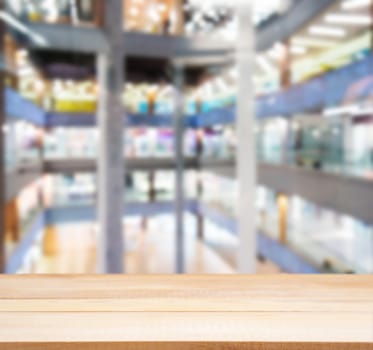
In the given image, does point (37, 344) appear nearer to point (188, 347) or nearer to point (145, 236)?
point (188, 347)

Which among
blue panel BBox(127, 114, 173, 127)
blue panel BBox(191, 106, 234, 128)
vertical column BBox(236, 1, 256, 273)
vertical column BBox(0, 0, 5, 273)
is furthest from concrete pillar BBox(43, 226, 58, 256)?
vertical column BBox(236, 1, 256, 273)

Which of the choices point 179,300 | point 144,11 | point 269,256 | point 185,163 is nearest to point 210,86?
point 185,163

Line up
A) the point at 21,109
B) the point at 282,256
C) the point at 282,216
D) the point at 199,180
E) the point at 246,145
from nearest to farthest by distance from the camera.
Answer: the point at 246,145
the point at 282,256
the point at 21,109
the point at 282,216
the point at 199,180

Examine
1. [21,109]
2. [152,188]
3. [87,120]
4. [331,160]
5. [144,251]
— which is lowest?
[144,251]

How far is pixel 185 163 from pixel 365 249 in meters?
9.02

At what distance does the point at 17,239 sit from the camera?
33.5 feet

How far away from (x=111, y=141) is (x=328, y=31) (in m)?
5.54

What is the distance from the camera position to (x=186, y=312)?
Result: 88 centimetres

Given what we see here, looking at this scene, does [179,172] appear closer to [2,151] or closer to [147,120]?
[147,120]

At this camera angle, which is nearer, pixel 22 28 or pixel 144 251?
pixel 22 28

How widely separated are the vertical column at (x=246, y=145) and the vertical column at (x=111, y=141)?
2.41 m

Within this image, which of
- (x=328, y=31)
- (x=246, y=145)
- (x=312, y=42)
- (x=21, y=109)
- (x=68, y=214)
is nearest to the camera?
(x=246, y=145)

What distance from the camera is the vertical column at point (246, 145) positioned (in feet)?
25.9

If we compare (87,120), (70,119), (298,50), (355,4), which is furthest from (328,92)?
(70,119)
